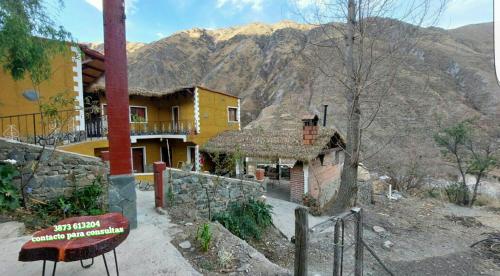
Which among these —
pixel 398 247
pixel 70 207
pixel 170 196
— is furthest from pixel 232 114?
pixel 70 207

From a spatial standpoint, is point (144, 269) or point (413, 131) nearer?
point (144, 269)

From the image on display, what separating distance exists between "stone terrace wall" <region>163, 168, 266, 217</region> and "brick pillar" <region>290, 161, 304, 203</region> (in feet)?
13.3

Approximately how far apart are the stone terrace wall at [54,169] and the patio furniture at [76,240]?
2.54 meters

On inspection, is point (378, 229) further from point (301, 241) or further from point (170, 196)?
point (170, 196)

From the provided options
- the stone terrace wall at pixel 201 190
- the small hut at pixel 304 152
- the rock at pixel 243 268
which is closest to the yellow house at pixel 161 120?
the small hut at pixel 304 152

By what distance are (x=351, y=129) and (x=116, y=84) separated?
761cm

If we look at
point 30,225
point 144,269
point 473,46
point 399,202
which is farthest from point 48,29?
point 473,46

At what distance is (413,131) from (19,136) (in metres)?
30.1

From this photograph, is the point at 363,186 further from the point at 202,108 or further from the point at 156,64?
the point at 156,64

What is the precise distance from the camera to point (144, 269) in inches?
132

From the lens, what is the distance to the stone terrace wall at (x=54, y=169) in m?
4.67

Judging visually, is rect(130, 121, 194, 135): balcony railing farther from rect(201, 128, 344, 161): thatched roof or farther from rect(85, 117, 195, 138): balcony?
rect(201, 128, 344, 161): thatched roof

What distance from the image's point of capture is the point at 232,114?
17156mm

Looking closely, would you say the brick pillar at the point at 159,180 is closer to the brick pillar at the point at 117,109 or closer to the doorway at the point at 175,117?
the brick pillar at the point at 117,109
